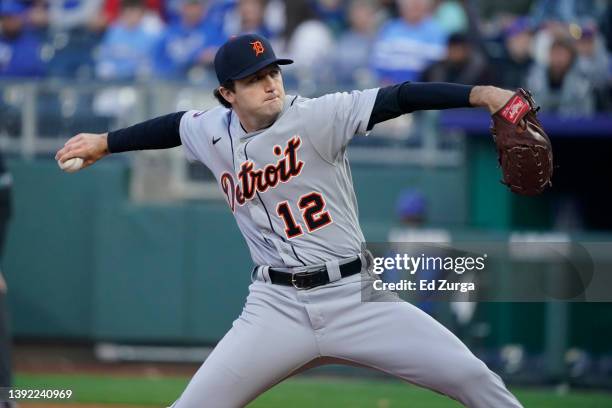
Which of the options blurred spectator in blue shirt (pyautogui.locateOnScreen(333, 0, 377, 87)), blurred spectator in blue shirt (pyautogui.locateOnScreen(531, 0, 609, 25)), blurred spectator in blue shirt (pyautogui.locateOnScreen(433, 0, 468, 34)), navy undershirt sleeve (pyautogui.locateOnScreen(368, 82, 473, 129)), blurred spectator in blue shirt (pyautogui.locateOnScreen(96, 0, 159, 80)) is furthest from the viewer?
blurred spectator in blue shirt (pyautogui.locateOnScreen(96, 0, 159, 80))

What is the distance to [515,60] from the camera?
10.1 m

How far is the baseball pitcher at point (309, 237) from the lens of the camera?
4.31m

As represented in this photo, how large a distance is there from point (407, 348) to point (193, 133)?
1344mm

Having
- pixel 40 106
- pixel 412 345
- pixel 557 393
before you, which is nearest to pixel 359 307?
pixel 412 345

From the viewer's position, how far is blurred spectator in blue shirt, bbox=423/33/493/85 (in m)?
9.78

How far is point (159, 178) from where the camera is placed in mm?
10648

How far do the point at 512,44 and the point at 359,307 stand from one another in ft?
20.9

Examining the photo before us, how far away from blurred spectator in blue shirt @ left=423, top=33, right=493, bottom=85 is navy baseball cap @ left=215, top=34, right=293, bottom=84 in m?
5.35

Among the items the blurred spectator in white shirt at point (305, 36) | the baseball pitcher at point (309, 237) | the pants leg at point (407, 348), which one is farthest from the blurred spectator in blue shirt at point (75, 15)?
the pants leg at point (407, 348)

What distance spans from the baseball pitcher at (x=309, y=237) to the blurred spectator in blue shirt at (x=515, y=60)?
5487 mm

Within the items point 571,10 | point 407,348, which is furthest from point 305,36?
point 407,348
